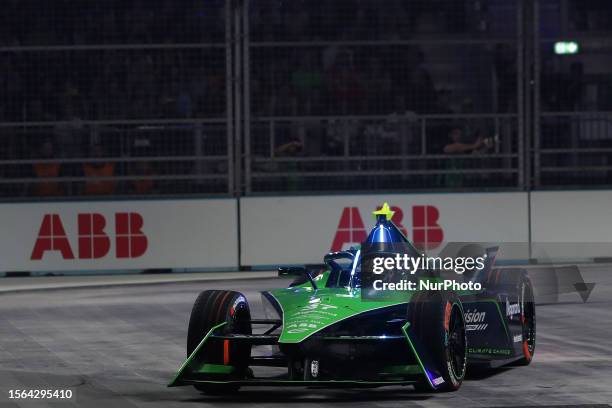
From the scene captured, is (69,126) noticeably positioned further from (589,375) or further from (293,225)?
(589,375)

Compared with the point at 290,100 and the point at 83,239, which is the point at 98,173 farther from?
the point at 290,100

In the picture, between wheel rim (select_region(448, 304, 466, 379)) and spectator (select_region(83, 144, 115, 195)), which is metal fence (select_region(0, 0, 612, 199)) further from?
wheel rim (select_region(448, 304, 466, 379))

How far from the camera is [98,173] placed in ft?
84.4

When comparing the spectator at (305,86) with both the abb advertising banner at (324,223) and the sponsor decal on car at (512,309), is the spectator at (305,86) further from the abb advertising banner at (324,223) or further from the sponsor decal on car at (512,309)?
the sponsor decal on car at (512,309)

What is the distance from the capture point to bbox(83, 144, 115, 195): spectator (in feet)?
84.1

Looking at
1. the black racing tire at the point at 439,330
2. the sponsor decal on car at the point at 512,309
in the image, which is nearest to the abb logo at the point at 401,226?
the sponsor decal on car at the point at 512,309

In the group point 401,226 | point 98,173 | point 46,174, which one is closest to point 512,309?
point 401,226

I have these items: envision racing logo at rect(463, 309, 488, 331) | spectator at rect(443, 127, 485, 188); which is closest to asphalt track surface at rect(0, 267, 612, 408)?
envision racing logo at rect(463, 309, 488, 331)

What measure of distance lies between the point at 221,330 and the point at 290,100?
573 inches

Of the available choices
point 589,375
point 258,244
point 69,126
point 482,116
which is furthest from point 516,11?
point 589,375

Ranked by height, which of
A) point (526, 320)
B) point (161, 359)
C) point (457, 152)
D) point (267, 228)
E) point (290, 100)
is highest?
point (290, 100)

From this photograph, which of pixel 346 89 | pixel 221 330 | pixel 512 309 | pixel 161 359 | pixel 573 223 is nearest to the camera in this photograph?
pixel 221 330

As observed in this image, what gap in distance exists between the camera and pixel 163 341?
1574cm

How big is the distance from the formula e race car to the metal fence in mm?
12786
